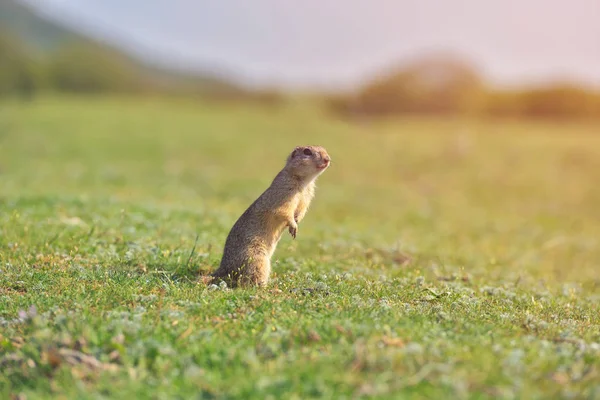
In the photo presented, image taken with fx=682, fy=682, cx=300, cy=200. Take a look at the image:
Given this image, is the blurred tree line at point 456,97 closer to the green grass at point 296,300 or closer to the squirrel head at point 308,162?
the green grass at point 296,300

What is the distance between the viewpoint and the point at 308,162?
42.1 ft

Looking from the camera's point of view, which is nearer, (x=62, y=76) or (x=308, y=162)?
(x=308, y=162)

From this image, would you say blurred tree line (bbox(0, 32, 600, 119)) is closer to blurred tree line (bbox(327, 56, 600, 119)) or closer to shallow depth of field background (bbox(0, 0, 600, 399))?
blurred tree line (bbox(327, 56, 600, 119))

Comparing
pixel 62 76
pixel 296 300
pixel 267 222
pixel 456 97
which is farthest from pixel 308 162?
pixel 62 76

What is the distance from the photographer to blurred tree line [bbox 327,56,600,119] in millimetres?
90188

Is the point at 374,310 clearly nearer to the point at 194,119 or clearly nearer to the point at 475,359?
the point at 475,359

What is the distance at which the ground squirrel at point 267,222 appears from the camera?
1235 centimetres

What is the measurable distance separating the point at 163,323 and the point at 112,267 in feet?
12.8

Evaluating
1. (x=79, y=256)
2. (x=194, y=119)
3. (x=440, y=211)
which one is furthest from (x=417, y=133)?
(x=79, y=256)

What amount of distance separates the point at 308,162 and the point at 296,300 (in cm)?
300

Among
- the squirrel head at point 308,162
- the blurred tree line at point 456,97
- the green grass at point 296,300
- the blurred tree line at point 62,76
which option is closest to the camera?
the green grass at point 296,300

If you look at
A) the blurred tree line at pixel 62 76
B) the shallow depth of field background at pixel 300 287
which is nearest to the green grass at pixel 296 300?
the shallow depth of field background at pixel 300 287

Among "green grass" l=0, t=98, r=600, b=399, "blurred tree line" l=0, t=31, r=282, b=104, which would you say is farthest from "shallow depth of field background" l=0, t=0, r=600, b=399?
"blurred tree line" l=0, t=31, r=282, b=104

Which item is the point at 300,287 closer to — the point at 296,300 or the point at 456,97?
the point at 296,300
